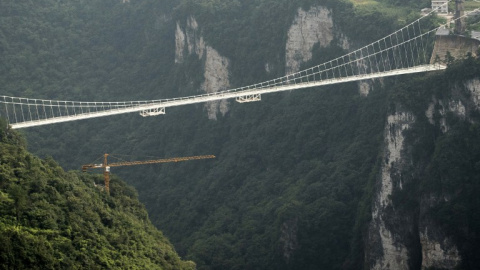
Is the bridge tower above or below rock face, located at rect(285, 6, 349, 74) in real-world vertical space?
below

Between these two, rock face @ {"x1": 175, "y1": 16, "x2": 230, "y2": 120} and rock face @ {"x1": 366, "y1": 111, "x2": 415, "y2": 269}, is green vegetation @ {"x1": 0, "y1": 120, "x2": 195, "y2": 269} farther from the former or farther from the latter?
rock face @ {"x1": 175, "y1": 16, "x2": 230, "y2": 120}

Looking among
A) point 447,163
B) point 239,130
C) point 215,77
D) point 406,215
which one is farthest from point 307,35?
point 447,163

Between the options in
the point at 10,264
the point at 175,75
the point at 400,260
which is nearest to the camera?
the point at 10,264

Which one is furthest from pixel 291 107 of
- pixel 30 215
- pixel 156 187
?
pixel 30 215

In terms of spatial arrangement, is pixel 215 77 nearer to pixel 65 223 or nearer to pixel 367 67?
pixel 367 67

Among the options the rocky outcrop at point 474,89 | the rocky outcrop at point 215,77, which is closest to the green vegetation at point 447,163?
the rocky outcrop at point 474,89

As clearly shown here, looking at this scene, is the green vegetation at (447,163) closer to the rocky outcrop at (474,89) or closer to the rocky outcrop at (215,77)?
the rocky outcrop at (474,89)

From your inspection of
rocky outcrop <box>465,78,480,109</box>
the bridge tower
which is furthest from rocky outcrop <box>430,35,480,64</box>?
rocky outcrop <box>465,78,480,109</box>

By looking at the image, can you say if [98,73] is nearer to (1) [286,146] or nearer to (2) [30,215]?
(1) [286,146]
